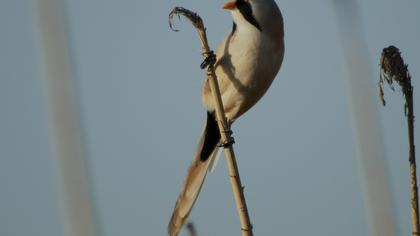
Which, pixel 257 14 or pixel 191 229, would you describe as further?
pixel 257 14

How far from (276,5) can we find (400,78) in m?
1.43

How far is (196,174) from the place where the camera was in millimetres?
3426

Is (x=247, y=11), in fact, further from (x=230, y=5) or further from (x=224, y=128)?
(x=224, y=128)

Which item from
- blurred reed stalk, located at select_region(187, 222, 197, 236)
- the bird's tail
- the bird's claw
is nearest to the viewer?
blurred reed stalk, located at select_region(187, 222, 197, 236)

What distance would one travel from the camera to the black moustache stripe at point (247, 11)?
331cm

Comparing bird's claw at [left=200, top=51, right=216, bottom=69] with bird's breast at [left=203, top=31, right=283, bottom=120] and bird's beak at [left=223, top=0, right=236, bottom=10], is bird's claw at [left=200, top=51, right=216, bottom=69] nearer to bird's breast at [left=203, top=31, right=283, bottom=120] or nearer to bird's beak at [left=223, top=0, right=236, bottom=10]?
bird's breast at [left=203, top=31, right=283, bottom=120]

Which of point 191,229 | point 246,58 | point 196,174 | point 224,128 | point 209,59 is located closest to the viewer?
point 191,229

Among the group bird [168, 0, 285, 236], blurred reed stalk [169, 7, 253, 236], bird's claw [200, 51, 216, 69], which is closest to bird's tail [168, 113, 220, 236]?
bird [168, 0, 285, 236]

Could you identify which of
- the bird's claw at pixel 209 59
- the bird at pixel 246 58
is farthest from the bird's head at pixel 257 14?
the bird's claw at pixel 209 59

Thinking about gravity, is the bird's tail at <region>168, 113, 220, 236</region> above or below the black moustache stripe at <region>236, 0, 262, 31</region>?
below

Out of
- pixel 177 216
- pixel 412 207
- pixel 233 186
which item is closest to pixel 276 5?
pixel 177 216

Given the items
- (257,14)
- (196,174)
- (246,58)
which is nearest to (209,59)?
(246,58)

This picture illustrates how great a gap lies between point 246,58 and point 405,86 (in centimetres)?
130

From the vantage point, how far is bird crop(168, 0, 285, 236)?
327cm
